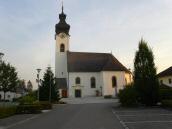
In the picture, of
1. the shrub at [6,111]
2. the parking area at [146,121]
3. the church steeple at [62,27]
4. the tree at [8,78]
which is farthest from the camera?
the church steeple at [62,27]

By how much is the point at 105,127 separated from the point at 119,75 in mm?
58940

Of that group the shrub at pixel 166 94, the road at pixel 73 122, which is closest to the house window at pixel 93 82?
the shrub at pixel 166 94

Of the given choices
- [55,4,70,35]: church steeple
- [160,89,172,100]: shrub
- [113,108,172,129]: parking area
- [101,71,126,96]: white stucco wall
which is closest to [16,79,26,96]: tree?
[55,4,70,35]: church steeple

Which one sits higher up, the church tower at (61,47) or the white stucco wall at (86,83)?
the church tower at (61,47)

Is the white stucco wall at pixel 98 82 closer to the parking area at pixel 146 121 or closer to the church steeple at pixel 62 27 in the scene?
the church steeple at pixel 62 27

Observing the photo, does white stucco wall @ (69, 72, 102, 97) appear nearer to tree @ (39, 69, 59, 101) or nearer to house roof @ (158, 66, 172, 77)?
house roof @ (158, 66, 172, 77)

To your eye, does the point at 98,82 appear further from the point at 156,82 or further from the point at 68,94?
the point at 156,82

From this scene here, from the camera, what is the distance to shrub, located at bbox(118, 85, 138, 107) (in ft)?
134

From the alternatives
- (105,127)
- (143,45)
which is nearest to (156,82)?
(143,45)

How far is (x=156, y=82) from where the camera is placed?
41312mm

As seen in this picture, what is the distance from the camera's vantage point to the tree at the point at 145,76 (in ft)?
134

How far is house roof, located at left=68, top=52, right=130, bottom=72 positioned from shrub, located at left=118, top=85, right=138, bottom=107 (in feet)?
112

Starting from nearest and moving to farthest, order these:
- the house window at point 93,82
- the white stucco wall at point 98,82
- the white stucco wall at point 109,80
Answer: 1. the white stucco wall at point 109,80
2. the white stucco wall at point 98,82
3. the house window at point 93,82

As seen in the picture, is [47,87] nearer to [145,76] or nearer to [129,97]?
[129,97]
